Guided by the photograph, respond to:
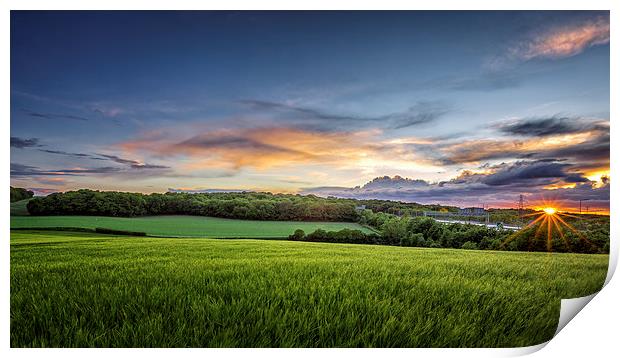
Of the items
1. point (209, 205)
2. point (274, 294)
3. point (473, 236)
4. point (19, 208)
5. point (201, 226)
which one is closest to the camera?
point (274, 294)

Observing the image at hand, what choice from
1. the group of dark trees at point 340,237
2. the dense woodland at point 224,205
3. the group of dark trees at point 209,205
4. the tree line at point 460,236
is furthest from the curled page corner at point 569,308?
the group of dark trees at point 209,205

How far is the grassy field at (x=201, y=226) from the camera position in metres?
3.46

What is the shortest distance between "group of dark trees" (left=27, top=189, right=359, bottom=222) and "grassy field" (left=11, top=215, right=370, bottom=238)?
5cm

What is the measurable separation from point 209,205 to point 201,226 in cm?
26

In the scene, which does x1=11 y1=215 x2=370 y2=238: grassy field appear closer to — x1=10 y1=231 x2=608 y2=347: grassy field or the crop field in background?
x1=10 y1=231 x2=608 y2=347: grassy field

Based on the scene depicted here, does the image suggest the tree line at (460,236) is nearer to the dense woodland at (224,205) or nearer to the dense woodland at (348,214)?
the dense woodland at (348,214)

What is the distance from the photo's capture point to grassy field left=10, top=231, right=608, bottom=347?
220cm

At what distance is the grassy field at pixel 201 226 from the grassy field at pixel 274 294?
0.15 meters

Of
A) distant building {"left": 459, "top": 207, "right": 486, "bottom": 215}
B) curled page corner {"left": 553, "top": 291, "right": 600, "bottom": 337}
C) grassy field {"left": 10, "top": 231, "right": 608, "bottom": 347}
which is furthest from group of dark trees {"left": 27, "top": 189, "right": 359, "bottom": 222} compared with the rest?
curled page corner {"left": 553, "top": 291, "right": 600, "bottom": 337}

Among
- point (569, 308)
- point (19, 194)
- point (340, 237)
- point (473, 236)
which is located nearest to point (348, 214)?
point (340, 237)

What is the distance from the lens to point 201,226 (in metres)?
3.58

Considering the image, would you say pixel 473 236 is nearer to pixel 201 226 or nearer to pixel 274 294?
pixel 274 294

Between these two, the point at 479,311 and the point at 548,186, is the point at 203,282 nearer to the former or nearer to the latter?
the point at 479,311
